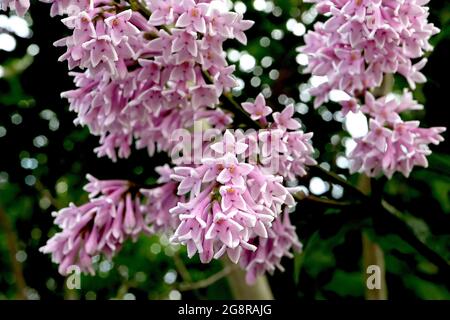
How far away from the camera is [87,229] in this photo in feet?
5.96

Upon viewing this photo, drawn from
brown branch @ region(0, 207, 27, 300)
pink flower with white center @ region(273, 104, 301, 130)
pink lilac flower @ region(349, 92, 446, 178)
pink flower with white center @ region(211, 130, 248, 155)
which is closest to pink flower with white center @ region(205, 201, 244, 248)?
pink flower with white center @ region(211, 130, 248, 155)

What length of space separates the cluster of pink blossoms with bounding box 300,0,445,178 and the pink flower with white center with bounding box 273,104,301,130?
0.22 m

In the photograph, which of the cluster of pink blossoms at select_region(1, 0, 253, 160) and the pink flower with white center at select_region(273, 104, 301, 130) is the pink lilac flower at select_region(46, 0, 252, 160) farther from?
the pink flower with white center at select_region(273, 104, 301, 130)

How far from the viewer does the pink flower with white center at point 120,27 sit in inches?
55.1

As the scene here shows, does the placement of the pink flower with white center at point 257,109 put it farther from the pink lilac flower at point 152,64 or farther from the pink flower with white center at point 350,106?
the pink flower with white center at point 350,106

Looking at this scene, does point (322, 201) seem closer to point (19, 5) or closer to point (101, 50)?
point (101, 50)

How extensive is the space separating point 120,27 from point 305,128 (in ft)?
4.15

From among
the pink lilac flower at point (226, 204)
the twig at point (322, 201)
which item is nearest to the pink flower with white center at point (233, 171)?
the pink lilac flower at point (226, 204)

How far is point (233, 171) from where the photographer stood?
4.33 feet

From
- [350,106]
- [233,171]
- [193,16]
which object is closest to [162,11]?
[193,16]

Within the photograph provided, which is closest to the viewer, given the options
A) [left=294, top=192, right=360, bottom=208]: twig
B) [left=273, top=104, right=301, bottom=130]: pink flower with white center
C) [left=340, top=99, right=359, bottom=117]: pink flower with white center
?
[left=273, top=104, right=301, bottom=130]: pink flower with white center

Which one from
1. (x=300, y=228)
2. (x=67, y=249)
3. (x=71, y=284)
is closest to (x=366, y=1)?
(x=300, y=228)

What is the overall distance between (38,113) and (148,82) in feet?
4.31

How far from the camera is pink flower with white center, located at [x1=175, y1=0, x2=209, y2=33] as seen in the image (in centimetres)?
143
